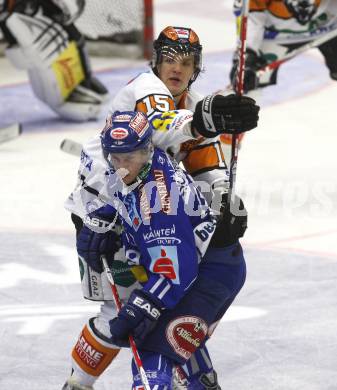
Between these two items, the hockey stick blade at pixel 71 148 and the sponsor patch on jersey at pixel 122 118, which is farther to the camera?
the hockey stick blade at pixel 71 148

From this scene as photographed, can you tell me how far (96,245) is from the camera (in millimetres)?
3732

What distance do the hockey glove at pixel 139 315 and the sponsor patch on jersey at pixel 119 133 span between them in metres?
0.45

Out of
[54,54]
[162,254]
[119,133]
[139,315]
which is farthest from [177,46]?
[54,54]

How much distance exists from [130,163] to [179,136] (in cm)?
23

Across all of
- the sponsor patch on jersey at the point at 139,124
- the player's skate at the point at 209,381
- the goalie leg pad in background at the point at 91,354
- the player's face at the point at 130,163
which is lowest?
the player's skate at the point at 209,381

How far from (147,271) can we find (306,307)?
5.39 ft

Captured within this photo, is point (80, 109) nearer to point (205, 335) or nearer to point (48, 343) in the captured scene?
point (48, 343)

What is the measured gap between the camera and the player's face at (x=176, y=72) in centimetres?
392

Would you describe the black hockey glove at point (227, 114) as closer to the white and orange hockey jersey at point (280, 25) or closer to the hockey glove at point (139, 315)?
the hockey glove at point (139, 315)

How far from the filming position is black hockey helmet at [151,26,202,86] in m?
3.93

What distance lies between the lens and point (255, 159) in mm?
7543

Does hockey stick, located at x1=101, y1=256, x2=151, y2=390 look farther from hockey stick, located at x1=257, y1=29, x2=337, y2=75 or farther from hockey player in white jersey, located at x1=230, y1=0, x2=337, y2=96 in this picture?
hockey stick, located at x1=257, y1=29, x2=337, y2=75

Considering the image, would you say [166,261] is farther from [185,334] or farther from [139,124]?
[139,124]

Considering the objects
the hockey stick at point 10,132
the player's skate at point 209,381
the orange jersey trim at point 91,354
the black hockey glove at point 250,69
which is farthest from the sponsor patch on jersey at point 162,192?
the hockey stick at point 10,132
